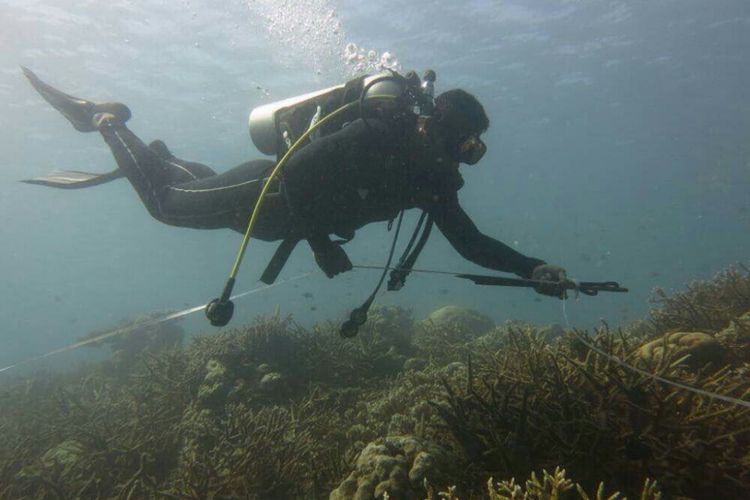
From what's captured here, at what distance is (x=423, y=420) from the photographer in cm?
382

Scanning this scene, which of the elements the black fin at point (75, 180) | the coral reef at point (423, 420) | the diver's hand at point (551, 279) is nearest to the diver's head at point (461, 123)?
the diver's hand at point (551, 279)

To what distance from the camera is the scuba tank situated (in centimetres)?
402

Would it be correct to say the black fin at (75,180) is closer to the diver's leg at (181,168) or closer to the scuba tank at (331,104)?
the diver's leg at (181,168)

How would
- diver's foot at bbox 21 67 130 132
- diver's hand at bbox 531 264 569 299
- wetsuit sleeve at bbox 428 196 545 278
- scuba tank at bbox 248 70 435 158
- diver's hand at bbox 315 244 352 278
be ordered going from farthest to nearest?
diver's foot at bbox 21 67 130 132 → wetsuit sleeve at bbox 428 196 545 278 → diver's hand at bbox 315 244 352 278 → scuba tank at bbox 248 70 435 158 → diver's hand at bbox 531 264 569 299

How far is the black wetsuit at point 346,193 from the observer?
3844 mm

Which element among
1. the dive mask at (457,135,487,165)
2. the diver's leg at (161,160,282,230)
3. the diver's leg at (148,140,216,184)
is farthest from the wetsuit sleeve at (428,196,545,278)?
the diver's leg at (148,140,216,184)

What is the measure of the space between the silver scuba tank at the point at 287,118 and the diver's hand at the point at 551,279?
216cm

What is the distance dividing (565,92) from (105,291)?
156 meters

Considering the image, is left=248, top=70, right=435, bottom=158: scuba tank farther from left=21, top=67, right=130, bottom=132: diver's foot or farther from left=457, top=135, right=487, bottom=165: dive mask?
left=21, top=67, right=130, bottom=132: diver's foot

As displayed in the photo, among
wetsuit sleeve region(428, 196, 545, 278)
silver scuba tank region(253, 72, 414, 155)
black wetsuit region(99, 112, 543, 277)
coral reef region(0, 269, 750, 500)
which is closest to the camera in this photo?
coral reef region(0, 269, 750, 500)

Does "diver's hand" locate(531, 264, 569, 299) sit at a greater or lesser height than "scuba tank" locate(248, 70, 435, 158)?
lesser

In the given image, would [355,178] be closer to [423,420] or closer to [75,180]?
[423,420]

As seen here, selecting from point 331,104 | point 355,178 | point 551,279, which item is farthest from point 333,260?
point 551,279

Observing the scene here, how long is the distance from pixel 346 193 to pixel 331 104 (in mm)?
1080
